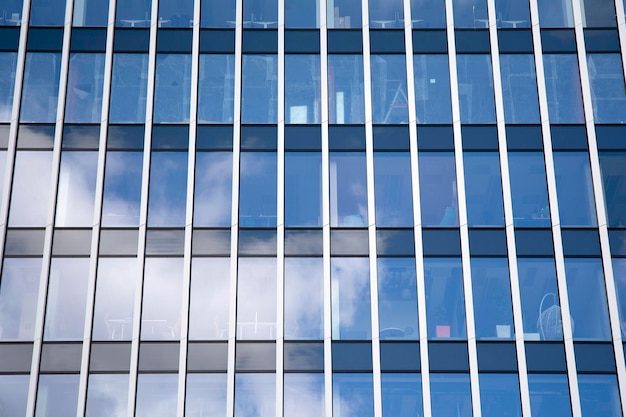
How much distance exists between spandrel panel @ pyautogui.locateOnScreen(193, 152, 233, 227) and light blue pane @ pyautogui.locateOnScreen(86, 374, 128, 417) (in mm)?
5117

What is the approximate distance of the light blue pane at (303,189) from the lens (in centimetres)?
A: 3012

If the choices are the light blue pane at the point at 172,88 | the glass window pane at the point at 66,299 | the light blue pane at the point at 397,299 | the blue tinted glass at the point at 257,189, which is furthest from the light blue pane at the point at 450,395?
the light blue pane at the point at 172,88

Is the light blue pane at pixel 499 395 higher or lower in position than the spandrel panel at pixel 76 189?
lower

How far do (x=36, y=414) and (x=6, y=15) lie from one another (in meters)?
12.9

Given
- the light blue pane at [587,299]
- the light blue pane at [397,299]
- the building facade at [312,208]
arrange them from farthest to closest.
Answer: the light blue pane at [397,299] < the light blue pane at [587,299] < the building facade at [312,208]

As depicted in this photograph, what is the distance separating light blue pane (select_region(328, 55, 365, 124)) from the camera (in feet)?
103

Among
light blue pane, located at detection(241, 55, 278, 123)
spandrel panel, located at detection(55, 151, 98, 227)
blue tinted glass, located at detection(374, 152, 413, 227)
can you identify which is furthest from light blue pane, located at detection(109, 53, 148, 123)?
blue tinted glass, located at detection(374, 152, 413, 227)

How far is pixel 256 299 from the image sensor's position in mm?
29281

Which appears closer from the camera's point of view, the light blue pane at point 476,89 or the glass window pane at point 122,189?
the glass window pane at point 122,189

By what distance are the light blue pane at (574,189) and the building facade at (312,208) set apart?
67mm

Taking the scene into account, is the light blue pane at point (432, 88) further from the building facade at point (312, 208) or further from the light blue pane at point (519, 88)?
the light blue pane at point (519, 88)

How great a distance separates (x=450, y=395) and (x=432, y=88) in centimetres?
960

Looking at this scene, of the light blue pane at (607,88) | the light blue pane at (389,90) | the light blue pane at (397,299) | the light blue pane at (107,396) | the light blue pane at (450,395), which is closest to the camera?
the light blue pane at (450,395)

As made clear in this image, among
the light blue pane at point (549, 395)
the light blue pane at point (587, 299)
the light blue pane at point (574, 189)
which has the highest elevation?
the light blue pane at point (574, 189)
